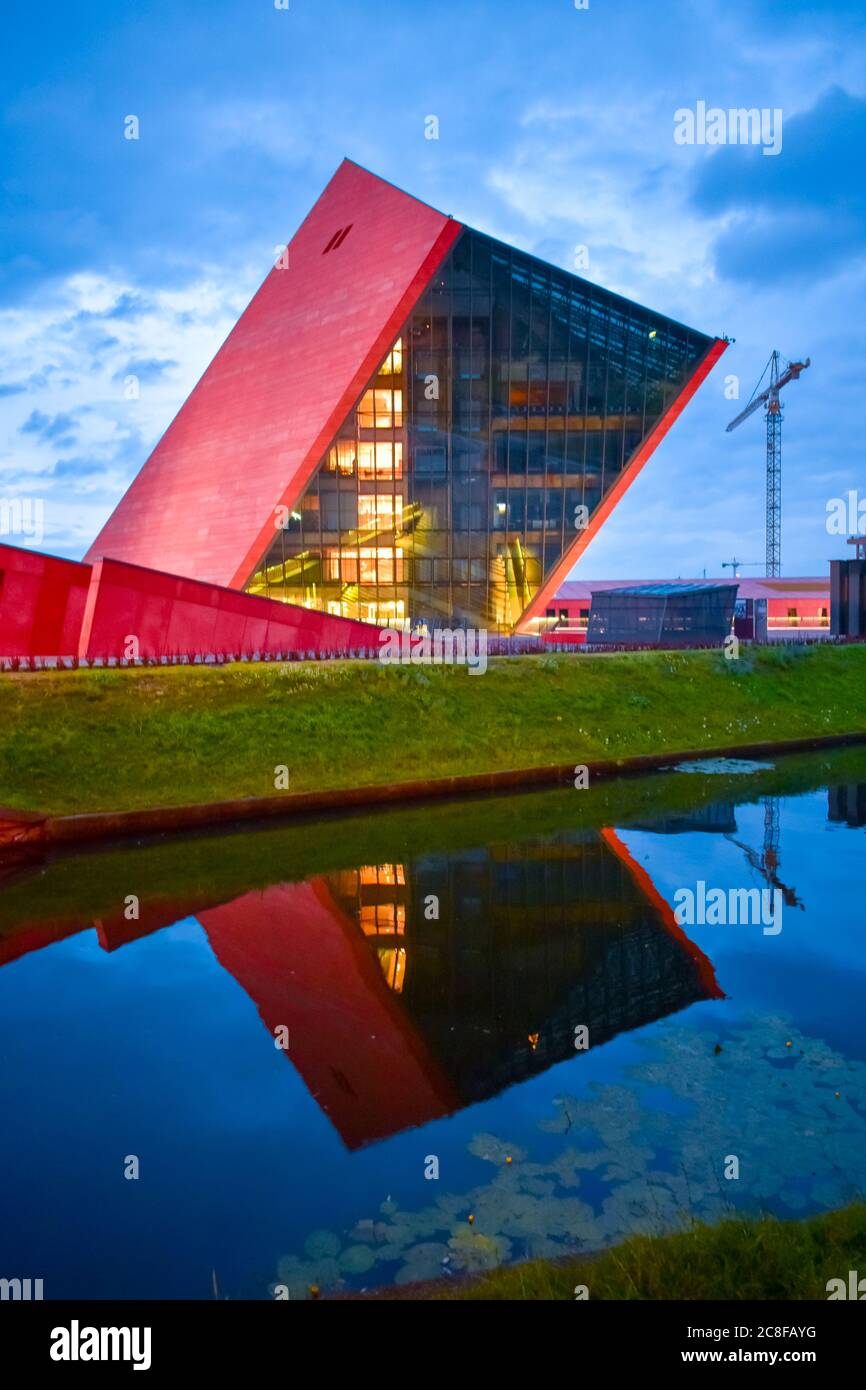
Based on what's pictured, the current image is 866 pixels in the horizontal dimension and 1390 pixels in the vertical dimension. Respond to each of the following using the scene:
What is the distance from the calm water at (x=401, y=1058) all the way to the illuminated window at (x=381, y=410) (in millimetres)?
26926

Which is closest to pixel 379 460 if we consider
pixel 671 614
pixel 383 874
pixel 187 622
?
pixel 671 614

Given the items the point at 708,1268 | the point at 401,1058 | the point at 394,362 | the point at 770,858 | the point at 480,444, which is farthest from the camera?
the point at 480,444

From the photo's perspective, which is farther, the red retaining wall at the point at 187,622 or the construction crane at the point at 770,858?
the red retaining wall at the point at 187,622

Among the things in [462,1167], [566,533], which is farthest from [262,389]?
[462,1167]

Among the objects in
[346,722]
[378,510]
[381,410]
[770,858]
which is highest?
[381,410]

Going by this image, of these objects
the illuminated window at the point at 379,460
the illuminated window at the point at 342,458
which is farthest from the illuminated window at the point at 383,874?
the illuminated window at the point at 379,460

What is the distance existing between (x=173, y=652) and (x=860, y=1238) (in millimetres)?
19809

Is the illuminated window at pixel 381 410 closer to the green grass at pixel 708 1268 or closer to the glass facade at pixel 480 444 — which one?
the glass facade at pixel 480 444

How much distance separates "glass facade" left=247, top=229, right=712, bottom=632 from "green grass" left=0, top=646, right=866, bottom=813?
12.5 m

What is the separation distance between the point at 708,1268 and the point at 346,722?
55.2ft

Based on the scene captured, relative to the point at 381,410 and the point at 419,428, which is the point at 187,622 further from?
the point at 419,428

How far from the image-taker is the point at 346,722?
68.8ft

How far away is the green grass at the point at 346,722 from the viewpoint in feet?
56.5

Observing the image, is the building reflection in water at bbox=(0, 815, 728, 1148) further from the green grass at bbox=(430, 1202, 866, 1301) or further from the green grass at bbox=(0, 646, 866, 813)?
the green grass at bbox=(0, 646, 866, 813)
